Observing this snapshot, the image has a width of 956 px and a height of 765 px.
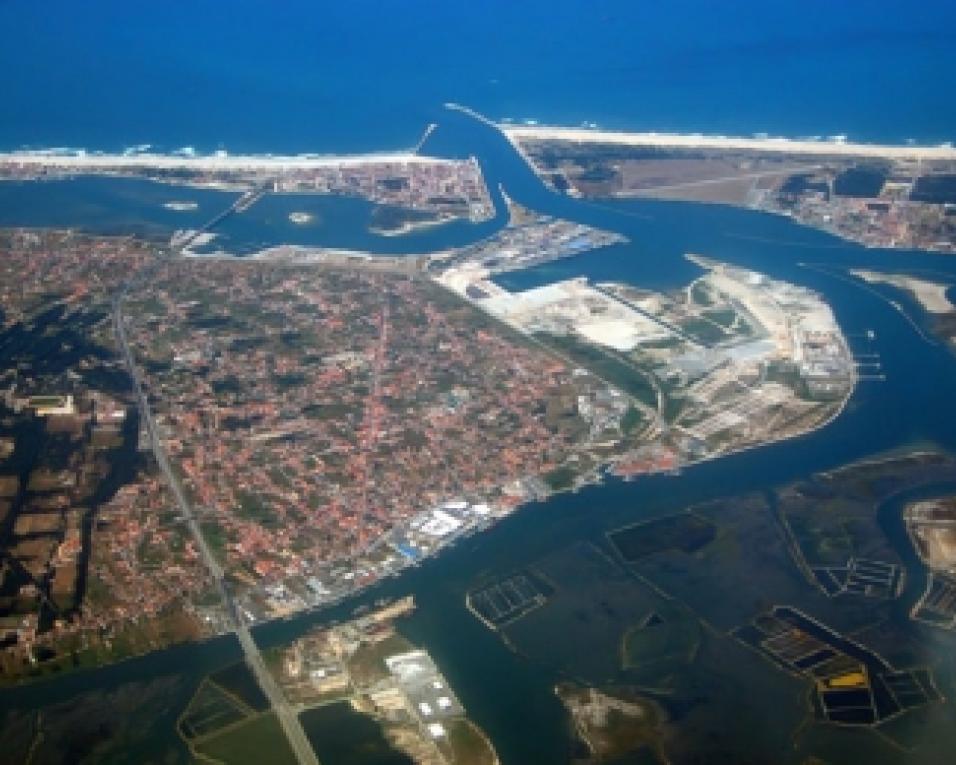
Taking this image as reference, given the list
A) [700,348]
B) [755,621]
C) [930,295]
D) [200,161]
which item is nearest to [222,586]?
[755,621]

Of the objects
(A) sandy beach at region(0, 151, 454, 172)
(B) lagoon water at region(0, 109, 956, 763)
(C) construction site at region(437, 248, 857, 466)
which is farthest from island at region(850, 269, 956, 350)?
(A) sandy beach at region(0, 151, 454, 172)

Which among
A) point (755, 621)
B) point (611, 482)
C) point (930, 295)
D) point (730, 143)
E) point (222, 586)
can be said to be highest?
point (730, 143)

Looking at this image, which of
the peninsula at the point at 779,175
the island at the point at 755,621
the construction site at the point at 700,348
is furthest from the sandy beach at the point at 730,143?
the island at the point at 755,621

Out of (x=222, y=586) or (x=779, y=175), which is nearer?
(x=222, y=586)

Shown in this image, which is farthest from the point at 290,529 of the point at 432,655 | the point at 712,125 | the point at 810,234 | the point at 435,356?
the point at 712,125

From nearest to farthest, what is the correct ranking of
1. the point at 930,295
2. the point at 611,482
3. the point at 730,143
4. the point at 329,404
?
the point at 611,482 < the point at 329,404 < the point at 930,295 < the point at 730,143

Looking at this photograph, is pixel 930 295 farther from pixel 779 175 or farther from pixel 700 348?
pixel 779 175

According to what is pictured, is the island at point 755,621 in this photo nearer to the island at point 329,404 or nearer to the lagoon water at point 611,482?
the lagoon water at point 611,482
